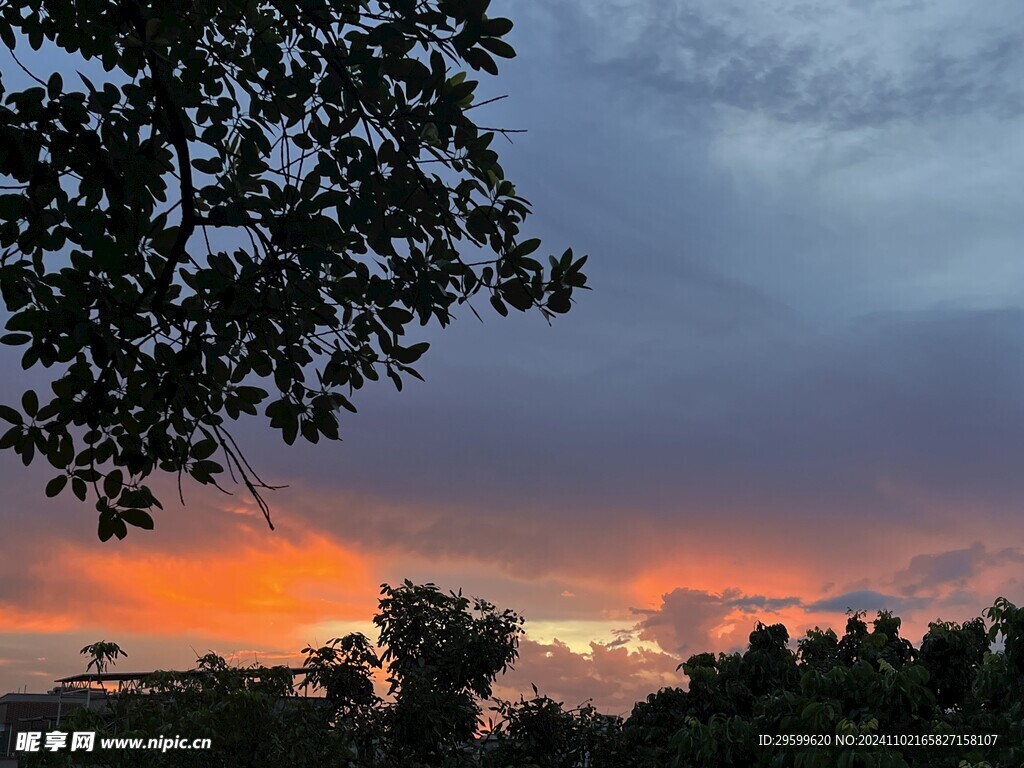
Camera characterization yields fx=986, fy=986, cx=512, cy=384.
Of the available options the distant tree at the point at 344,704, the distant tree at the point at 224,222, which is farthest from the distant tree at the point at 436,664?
the distant tree at the point at 224,222

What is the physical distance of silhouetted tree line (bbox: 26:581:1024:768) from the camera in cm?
1105

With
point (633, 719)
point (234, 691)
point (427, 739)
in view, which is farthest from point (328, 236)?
point (633, 719)

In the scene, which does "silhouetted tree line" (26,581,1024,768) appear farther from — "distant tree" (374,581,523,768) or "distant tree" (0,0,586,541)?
"distant tree" (0,0,586,541)

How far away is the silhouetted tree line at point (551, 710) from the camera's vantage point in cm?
1105

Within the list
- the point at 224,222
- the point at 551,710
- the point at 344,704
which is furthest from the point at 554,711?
the point at 224,222

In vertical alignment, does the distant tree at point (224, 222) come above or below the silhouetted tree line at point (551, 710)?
above

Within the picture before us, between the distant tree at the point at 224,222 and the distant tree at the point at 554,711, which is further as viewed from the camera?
the distant tree at the point at 554,711

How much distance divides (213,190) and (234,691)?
8.28m

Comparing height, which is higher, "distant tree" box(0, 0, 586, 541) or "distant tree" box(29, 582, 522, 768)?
"distant tree" box(0, 0, 586, 541)

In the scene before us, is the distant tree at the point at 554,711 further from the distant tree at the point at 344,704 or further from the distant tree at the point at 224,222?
the distant tree at the point at 224,222

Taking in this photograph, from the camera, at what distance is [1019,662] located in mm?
11727

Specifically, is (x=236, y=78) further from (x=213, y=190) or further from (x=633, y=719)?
(x=633, y=719)

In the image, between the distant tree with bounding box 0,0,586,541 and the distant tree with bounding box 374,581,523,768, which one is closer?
the distant tree with bounding box 0,0,586,541

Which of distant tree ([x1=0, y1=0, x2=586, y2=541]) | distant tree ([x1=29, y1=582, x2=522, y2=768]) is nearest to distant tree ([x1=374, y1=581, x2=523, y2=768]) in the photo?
distant tree ([x1=29, y1=582, x2=522, y2=768])
